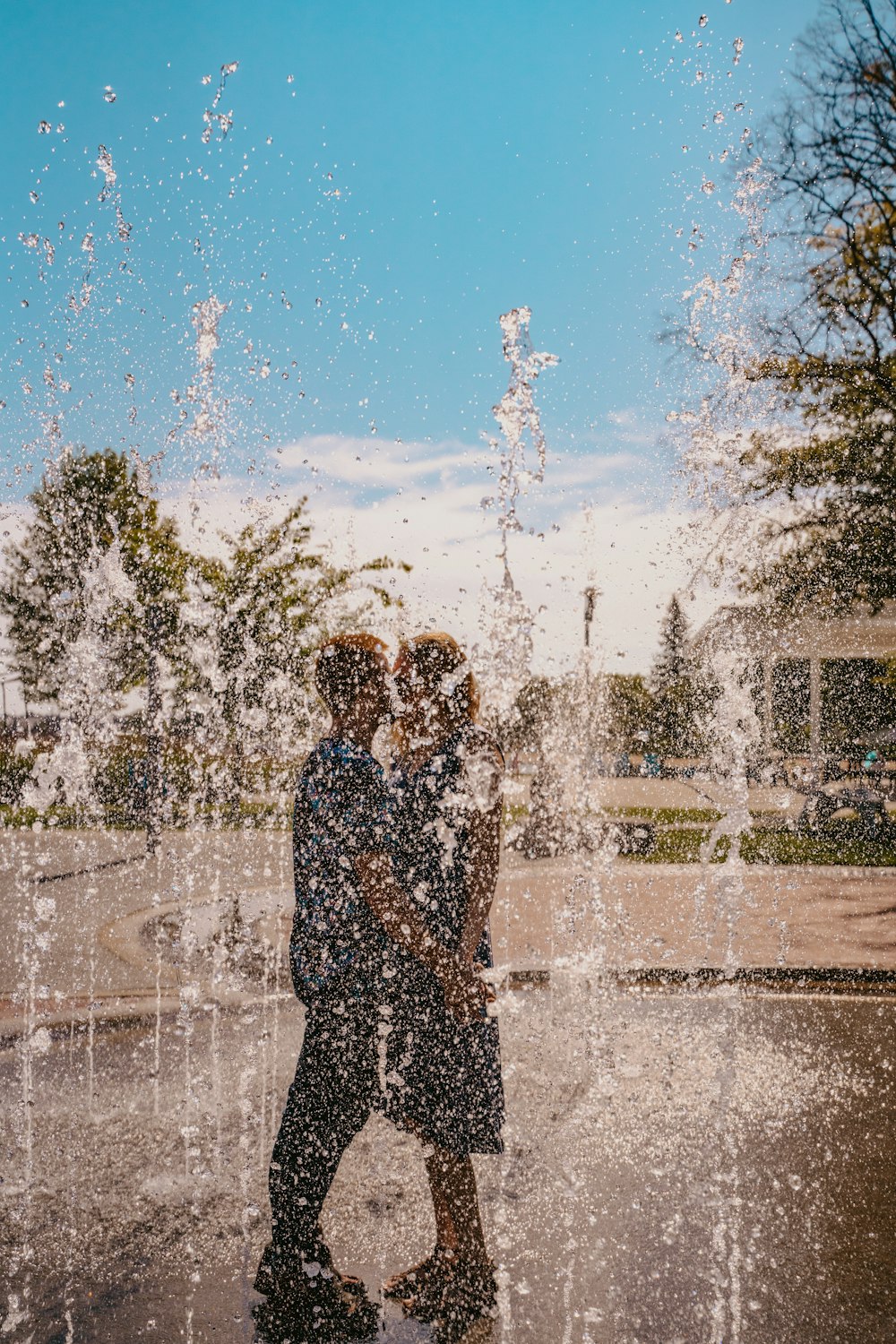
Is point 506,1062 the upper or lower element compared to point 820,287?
lower

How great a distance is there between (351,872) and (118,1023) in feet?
12.1

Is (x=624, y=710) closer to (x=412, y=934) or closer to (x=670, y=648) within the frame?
(x=670, y=648)

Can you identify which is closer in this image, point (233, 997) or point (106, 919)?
point (233, 997)

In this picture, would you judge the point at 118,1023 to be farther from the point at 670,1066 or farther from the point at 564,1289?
the point at 564,1289

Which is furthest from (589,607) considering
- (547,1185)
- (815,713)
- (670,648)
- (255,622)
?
(670,648)

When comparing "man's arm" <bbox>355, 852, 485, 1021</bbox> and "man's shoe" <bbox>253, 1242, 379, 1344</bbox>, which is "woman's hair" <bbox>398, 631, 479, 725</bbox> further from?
"man's shoe" <bbox>253, 1242, 379, 1344</bbox>

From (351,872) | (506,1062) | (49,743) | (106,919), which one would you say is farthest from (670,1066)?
(49,743)

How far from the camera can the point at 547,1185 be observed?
358cm

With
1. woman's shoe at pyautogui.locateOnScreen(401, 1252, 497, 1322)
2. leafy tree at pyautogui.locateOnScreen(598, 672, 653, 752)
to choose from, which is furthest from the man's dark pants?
leafy tree at pyautogui.locateOnScreen(598, 672, 653, 752)

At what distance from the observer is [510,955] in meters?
7.37

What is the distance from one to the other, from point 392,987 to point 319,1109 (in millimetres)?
391

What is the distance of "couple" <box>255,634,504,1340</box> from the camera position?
2678mm

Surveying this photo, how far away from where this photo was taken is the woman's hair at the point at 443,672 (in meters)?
2.88

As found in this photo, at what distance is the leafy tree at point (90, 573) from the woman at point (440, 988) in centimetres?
925
